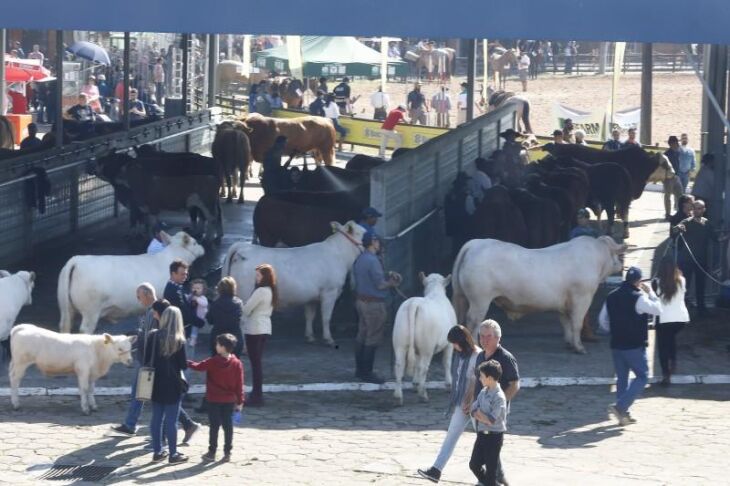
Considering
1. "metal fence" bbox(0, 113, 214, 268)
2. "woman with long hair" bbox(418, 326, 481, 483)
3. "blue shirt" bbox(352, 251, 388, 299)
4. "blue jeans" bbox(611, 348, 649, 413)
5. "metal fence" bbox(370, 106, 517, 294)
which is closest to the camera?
"woman with long hair" bbox(418, 326, 481, 483)

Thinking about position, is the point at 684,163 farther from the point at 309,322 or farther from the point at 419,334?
the point at 419,334

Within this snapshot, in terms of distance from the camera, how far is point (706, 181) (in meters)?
22.1

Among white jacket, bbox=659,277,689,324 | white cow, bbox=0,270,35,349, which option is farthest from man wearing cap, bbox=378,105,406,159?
white cow, bbox=0,270,35,349

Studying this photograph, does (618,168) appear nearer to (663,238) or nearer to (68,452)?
(663,238)

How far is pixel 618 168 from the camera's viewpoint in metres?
25.5

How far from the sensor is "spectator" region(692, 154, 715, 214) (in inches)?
851

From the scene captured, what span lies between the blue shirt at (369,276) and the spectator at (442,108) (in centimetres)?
3145

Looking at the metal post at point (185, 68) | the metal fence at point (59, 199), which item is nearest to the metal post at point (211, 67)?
the metal post at point (185, 68)

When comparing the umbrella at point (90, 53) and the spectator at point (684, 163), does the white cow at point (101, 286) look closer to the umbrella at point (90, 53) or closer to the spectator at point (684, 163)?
the spectator at point (684, 163)

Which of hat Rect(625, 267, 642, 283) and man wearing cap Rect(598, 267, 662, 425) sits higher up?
hat Rect(625, 267, 642, 283)

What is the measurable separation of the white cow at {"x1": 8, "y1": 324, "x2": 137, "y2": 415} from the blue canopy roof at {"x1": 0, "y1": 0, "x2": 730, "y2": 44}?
16.1 feet

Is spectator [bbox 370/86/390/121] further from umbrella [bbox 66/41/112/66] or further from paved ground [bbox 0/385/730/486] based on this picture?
paved ground [bbox 0/385/730/486]

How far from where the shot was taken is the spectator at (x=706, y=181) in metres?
21.6

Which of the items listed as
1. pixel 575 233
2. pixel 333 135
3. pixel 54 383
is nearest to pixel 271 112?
pixel 333 135
